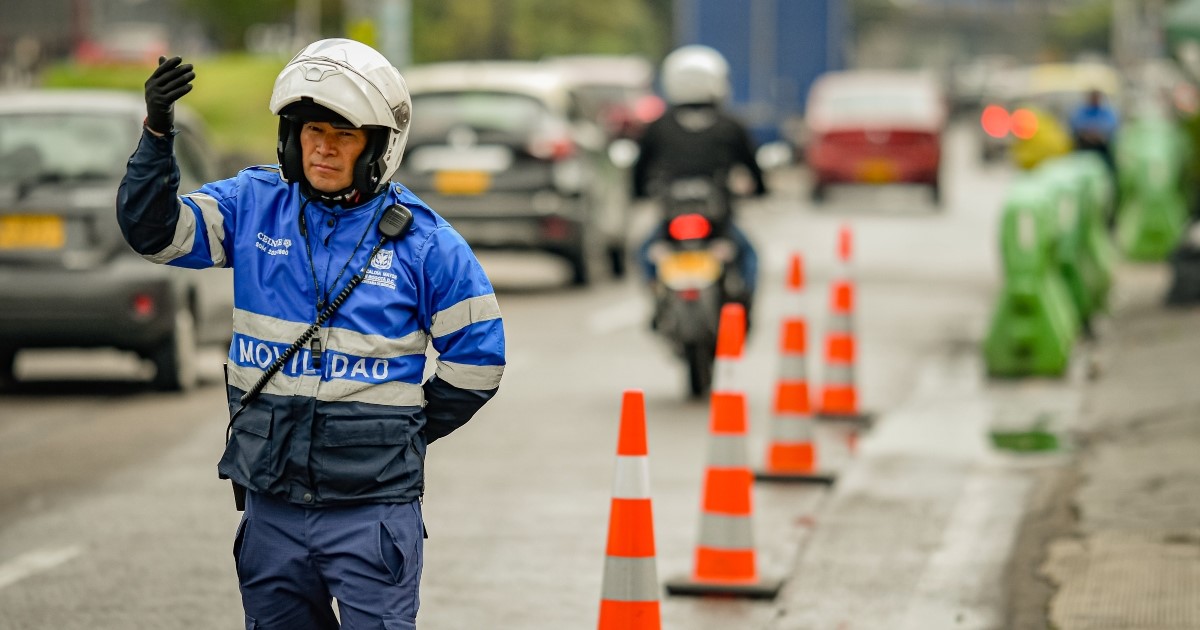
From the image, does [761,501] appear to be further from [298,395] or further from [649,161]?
[298,395]

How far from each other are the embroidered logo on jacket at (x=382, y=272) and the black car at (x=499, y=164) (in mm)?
13436

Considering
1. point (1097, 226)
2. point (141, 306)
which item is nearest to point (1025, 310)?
point (1097, 226)

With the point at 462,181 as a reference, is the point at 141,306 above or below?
below

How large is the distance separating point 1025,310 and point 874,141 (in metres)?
17.4

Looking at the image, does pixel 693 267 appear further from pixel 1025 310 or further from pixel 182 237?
pixel 182 237

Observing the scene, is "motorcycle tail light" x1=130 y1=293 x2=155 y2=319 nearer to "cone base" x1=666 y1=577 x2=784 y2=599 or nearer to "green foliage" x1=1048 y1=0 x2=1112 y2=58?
"cone base" x1=666 y1=577 x2=784 y2=599

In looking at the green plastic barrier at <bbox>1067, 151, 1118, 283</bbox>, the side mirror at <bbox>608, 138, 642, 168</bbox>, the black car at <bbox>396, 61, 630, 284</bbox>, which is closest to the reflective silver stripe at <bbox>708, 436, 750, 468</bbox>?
the side mirror at <bbox>608, 138, 642, 168</bbox>

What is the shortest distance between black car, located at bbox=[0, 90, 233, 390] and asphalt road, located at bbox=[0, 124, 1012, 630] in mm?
383

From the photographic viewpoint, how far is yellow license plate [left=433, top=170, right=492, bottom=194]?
18.1 metres

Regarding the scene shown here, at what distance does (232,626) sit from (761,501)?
3.03 metres

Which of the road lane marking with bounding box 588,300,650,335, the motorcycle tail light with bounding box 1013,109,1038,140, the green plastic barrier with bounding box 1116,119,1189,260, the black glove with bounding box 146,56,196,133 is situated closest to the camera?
the black glove with bounding box 146,56,196,133

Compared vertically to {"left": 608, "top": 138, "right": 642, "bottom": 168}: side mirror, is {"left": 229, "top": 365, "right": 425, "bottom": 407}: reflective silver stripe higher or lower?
lower

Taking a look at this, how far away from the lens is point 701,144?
39.8 feet

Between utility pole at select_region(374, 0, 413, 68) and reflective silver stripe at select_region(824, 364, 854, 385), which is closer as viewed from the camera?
reflective silver stripe at select_region(824, 364, 854, 385)
